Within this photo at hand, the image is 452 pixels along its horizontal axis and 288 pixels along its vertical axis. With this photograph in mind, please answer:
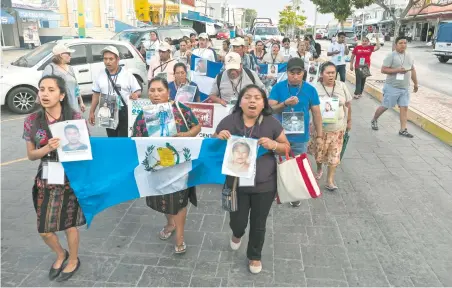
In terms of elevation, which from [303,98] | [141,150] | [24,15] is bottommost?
[141,150]

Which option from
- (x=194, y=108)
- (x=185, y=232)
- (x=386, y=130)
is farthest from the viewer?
(x=386, y=130)

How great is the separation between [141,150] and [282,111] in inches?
70.0

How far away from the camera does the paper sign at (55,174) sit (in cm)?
300

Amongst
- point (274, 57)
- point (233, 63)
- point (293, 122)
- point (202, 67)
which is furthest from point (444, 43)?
point (293, 122)

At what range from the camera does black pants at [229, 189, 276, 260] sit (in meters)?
3.26

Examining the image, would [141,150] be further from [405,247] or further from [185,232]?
[405,247]

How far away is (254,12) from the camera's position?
152875 millimetres

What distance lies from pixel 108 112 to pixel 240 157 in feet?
8.16

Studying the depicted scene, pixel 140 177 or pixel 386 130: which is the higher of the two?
pixel 140 177

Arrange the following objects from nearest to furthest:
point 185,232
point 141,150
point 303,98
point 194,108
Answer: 1. point 141,150
2. point 185,232
3. point 303,98
4. point 194,108

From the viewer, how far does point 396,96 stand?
753 centimetres

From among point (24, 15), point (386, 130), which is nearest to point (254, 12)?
point (24, 15)

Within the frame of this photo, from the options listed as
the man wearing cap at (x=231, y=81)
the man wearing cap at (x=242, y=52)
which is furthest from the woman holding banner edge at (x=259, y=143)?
the man wearing cap at (x=242, y=52)

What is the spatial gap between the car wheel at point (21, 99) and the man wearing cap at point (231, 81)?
5.82m
